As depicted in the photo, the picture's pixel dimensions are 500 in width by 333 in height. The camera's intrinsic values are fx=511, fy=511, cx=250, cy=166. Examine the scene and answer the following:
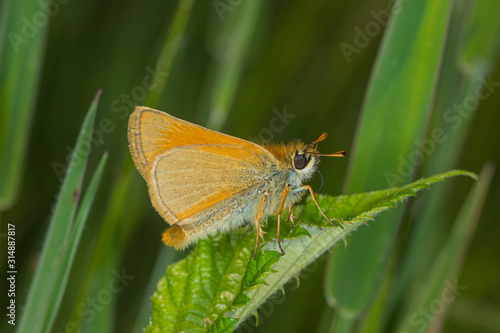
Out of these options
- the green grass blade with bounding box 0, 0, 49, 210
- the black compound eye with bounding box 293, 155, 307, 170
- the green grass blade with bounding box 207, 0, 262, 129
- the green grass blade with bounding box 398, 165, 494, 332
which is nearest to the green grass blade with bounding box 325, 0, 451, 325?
the black compound eye with bounding box 293, 155, 307, 170

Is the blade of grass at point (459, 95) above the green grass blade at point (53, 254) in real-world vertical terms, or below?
above

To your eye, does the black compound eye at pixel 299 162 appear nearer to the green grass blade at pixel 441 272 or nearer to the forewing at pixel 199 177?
the forewing at pixel 199 177

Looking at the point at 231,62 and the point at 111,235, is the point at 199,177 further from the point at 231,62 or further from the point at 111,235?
the point at 231,62

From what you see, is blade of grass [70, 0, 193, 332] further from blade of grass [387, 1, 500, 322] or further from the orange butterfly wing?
blade of grass [387, 1, 500, 322]

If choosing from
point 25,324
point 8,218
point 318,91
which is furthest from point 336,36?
point 25,324

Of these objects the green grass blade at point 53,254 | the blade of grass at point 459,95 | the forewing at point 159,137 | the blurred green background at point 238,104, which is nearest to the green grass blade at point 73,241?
the green grass blade at point 53,254

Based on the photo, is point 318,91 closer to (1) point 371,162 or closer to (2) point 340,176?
(2) point 340,176

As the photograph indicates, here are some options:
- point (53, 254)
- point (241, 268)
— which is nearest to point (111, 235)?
point (53, 254)
